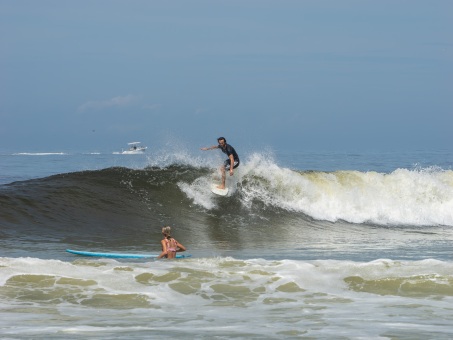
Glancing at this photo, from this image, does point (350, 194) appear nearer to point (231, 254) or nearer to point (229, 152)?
point (229, 152)

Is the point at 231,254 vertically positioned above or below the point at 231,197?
below

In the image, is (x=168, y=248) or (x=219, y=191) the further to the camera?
(x=219, y=191)

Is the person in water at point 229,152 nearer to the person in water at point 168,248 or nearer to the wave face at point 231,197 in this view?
the wave face at point 231,197

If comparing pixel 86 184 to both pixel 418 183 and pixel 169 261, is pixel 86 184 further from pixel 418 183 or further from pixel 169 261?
pixel 418 183

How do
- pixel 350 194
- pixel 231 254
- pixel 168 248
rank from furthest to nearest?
pixel 350 194 → pixel 231 254 → pixel 168 248

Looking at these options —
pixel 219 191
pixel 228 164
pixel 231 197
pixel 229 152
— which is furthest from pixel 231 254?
pixel 231 197

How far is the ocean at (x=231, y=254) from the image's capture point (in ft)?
28.3

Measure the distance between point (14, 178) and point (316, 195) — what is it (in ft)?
57.6

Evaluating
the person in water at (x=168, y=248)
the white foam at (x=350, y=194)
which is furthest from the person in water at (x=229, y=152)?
the person in water at (x=168, y=248)

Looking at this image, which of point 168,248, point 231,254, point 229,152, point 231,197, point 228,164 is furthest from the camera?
point 231,197

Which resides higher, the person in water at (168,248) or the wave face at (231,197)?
the wave face at (231,197)

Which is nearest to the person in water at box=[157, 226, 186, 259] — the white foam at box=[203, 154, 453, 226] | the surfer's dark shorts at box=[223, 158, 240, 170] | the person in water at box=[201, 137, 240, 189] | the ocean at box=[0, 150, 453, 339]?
the ocean at box=[0, 150, 453, 339]

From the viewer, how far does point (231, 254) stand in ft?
48.9

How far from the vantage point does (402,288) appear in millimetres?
10680
